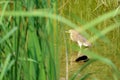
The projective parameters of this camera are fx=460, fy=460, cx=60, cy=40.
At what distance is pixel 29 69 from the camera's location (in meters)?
2.05

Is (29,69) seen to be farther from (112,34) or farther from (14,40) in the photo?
(112,34)

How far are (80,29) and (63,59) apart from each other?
3.13 m

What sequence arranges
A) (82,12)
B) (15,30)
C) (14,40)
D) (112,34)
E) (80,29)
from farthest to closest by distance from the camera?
(82,12)
(112,34)
(14,40)
(15,30)
(80,29)

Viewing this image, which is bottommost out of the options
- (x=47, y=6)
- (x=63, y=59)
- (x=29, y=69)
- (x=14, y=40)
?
(x=63, y=59)

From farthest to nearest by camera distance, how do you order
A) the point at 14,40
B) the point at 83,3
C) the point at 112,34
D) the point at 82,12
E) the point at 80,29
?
the point at 83,3, the point at 82,12, the point at 112,34, the point at 14,40, the point at 80,29

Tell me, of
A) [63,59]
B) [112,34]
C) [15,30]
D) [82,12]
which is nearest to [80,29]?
[15,30]

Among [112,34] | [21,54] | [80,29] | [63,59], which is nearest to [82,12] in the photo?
[112,34]

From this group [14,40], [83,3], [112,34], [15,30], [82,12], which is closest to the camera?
[15,30]

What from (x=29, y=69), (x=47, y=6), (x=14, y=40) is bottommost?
(x=29, y=69)

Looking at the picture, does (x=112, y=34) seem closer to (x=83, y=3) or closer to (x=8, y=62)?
(x=83, y=3)

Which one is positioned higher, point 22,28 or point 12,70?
point 22,28

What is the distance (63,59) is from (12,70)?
2494mm

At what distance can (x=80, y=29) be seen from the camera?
1.33 m

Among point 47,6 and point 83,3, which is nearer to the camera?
point 47,6
